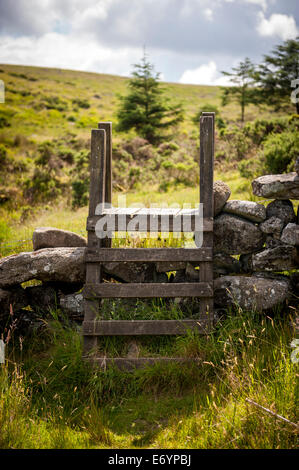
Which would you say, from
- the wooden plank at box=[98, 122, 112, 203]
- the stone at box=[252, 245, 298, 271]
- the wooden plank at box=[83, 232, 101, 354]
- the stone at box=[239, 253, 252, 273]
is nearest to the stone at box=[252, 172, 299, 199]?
the stone at box=[252, 245, 298, 271]

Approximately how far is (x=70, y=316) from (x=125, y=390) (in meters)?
1.32

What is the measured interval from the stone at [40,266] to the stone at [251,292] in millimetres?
1718

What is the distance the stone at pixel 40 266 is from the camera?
4.78 m

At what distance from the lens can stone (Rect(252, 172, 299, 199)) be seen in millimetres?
4734

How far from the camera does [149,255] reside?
443 centimetres

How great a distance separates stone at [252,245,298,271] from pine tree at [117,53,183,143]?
18934 millimetres

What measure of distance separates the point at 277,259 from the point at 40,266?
2.80 meters

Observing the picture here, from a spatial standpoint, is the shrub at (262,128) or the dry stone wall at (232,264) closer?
the dry stone wall at (232,264)

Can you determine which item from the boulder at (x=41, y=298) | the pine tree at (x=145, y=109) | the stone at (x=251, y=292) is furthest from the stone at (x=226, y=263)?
the pine tree at (x=145, y=109)

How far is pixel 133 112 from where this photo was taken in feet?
74.3

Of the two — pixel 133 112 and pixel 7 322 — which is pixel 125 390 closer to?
pixel 7 322

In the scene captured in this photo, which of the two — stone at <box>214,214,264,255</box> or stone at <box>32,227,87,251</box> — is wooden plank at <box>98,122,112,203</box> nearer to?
stone at <box>32,227,87,251</box>

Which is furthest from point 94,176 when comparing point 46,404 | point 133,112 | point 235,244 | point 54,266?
point 133,112

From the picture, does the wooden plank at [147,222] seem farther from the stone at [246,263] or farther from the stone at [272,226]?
the stone at [246,263]
